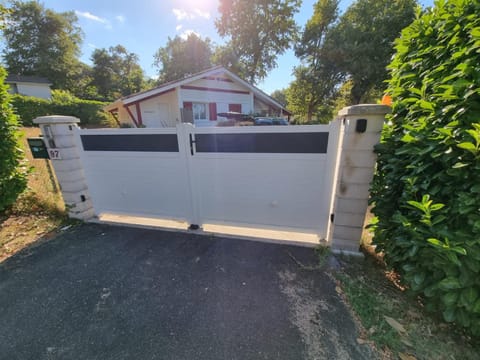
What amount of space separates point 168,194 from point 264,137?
1729 millimetres

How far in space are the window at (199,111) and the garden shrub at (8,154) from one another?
26.9ft

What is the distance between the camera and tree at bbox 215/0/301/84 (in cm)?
1947

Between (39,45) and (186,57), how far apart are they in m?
19.1

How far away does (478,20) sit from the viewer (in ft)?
4.24

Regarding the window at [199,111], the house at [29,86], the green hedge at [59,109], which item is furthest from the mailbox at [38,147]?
the house at [29,86]

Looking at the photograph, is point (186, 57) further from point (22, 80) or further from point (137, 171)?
point (137, 171)

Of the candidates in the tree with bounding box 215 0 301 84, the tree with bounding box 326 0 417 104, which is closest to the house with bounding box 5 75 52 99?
the tree with bounding box 215 0 301 84

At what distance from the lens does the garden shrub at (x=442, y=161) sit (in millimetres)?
1298

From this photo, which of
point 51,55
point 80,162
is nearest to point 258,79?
point 80,162

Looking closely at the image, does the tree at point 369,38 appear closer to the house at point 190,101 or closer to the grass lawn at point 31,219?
the house at point 190,101

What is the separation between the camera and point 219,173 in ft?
9.25

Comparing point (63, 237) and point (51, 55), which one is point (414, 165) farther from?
point (51, 55)

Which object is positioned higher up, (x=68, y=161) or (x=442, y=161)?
(x=442, y=161)

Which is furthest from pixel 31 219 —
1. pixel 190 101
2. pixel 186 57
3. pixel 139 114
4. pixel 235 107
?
pixel 186 57
